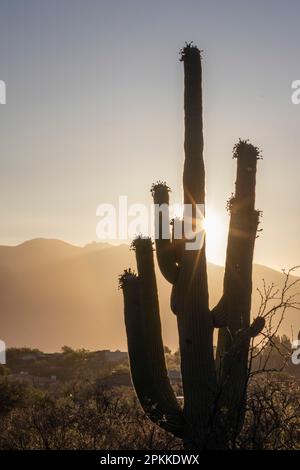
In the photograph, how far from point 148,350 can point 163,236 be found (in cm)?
183

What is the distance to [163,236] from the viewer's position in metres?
10.1

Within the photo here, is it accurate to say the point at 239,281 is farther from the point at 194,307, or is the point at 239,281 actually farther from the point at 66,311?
the point at 66,311

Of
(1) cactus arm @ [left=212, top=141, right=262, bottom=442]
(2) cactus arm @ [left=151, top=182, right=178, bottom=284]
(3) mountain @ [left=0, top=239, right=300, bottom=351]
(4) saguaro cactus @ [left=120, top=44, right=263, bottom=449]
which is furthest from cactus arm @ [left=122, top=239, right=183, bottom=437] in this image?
(3) mountain @ [left=0, top=239, right=300, bottom=351]

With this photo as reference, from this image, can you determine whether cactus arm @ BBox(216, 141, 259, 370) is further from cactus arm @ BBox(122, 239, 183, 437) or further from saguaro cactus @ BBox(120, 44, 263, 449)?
cactus arm @ BBox(122, 239, 183, 437)

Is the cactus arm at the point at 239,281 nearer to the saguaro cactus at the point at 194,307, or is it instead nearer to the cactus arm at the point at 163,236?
the saguaro cactus at the point at 194,307

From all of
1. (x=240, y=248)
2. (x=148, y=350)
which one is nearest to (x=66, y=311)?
(x=148, y=350)

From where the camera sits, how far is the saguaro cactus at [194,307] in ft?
30.4

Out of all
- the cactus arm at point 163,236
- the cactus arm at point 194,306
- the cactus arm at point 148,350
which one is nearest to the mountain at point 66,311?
the cactus arm at point 163,236

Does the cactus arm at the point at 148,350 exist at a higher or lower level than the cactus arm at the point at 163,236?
lower

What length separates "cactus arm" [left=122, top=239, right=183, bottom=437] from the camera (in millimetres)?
9703

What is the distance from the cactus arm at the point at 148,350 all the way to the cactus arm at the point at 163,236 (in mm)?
400
